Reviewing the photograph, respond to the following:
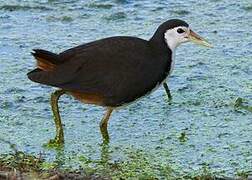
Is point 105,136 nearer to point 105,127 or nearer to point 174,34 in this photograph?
point 105,127

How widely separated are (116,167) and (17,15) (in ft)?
13.8

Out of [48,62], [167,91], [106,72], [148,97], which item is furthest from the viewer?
[148,97]

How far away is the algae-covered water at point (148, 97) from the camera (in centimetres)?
792


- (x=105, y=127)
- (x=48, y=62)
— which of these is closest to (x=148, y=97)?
(x=105, y=127)

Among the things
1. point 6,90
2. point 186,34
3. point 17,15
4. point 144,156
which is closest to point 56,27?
point 17,15

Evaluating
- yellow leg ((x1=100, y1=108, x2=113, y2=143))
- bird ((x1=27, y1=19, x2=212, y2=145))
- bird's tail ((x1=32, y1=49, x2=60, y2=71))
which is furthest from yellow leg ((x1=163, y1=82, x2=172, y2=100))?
bird's tail ((x1=32, y1=49, x2=60, y2=71))

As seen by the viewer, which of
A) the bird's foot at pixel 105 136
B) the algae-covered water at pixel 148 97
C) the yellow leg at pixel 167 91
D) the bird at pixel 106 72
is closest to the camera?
the algae-covered water at pixel 148 97

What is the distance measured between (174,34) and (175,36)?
0.02 metres

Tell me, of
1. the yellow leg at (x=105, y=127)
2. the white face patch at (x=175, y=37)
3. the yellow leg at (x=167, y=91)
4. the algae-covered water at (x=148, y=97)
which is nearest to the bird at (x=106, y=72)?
the yellow leg at (x=105, y=127)

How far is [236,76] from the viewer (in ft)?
31.4

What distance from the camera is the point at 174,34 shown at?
27.9ft

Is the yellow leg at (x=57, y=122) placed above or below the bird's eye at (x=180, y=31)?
below

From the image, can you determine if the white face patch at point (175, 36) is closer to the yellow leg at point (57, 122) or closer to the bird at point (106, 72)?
the bird at point (106, 72)

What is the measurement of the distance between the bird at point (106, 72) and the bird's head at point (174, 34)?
0.16 metres
